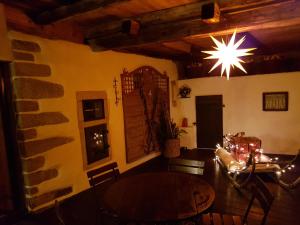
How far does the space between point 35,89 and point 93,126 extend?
1172mm

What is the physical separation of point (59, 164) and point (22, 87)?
1.17m

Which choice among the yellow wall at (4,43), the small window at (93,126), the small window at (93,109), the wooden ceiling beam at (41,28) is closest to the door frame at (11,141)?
the yellow wall at (4,43)

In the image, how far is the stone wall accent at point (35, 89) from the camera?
112 inches

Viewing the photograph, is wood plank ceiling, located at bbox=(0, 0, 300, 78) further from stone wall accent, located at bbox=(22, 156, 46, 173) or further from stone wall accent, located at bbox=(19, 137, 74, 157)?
stone wall accent, located at bbox=(22, 156, 46, 173)

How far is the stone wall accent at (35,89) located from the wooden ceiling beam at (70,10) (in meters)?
0.75

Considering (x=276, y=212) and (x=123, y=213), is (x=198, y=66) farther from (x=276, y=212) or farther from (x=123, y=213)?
(x=123, y=213)

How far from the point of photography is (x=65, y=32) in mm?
3373

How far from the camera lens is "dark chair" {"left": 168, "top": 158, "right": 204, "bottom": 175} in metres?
2.85

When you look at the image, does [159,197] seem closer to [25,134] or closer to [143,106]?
[25,134]

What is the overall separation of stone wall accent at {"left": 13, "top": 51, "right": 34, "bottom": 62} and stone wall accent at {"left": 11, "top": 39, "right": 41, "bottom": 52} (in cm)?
6

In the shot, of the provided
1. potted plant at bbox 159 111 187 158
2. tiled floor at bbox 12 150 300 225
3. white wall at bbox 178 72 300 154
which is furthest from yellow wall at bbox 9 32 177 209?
white wall at bbox 178 72 300 154

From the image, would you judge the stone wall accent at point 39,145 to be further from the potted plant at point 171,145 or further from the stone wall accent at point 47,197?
the potted plant at point 171,145

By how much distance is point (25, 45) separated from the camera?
292 centimetres

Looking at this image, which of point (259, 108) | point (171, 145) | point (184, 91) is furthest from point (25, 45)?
point (259, 108)
